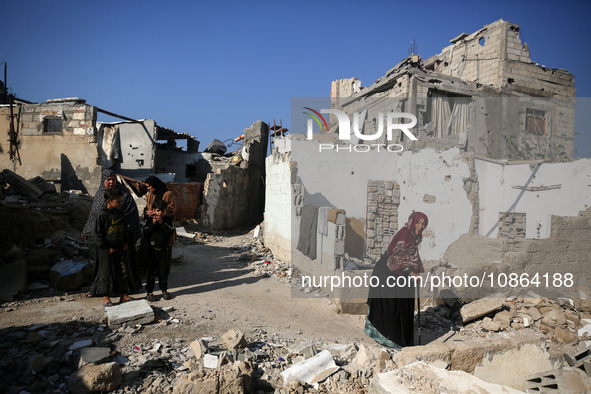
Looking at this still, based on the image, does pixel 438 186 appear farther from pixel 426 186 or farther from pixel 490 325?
pixel 490 325

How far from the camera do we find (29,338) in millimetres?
2965

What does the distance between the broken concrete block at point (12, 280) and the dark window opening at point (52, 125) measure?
21.4 feet

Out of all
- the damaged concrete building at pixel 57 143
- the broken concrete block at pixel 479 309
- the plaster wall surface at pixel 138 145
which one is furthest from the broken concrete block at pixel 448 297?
the plaster wall surface at pixel 138 145

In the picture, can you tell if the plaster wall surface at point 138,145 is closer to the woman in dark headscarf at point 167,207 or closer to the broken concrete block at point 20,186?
the broken concrete block at point 20,186

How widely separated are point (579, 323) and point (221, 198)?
370 inches

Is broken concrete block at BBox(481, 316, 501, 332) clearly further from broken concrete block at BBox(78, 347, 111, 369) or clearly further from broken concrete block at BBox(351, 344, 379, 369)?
broken concrete block at BBox(78, 347, 111, 369)

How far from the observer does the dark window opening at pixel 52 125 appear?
31.2 feet

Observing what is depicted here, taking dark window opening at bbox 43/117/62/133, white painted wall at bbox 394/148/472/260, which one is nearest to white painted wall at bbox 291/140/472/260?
white painted wall at bbox 394/148/472/260

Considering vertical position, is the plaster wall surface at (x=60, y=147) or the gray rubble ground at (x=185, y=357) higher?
the plaster wall surface at (x=60, y=147)

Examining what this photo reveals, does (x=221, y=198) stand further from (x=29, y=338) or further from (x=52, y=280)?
(x=29, y=338)

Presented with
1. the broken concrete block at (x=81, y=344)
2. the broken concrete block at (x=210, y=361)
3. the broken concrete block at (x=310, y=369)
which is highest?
the broken concrete block at (x=81, y=344)

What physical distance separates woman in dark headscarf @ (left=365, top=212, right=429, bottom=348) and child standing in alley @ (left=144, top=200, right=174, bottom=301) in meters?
2.74

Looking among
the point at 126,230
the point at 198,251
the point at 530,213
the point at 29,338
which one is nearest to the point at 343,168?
the point at 198,251

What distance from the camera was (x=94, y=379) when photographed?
2.38 metres
